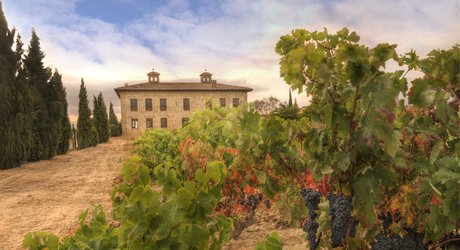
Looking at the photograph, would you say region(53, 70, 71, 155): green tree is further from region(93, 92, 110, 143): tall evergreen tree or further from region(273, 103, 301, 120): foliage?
region(273, 103, 301, 120): foliage

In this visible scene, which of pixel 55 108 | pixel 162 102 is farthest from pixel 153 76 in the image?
pixel 55 108

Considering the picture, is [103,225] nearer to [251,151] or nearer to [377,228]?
[251,151]

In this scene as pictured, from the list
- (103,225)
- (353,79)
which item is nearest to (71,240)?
(103,225)

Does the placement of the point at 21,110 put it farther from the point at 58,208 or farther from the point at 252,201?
the point at 252,201

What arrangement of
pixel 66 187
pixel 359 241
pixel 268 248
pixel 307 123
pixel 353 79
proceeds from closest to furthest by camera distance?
pixel 353 79 → pixel 268 248 → pixel 359 241 → pixel 307 123 → pixel 66 187

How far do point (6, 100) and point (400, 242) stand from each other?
1849 centimetres

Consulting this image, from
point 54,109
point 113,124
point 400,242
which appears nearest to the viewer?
point 400,242

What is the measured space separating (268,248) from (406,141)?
37.3 inches

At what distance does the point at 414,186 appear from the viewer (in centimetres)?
199

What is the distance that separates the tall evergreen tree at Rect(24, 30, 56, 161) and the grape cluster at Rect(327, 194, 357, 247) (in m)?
20.3

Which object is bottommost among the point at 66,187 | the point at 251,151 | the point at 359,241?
the point at 66,187

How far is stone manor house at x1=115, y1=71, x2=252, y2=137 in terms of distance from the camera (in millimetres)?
44188

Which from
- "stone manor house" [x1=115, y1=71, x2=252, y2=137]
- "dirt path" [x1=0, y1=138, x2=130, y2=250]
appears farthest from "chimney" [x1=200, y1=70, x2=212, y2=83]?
"dirt path" [x1=0, y1=138, x2=130, y2=250]

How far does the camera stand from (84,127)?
31.4 metres
